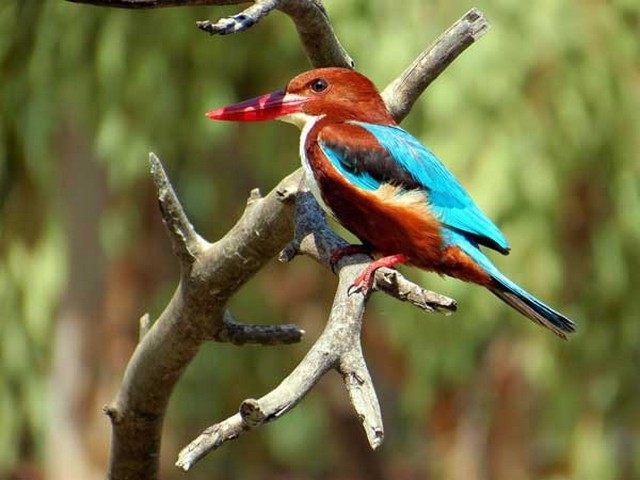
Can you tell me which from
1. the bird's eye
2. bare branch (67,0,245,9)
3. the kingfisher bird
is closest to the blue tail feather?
the kingfisher bird

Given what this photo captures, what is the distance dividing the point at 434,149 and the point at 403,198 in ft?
7.89

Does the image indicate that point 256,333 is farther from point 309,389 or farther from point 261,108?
point 309,389

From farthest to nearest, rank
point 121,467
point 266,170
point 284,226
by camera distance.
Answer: point 266,170
point 121,467
point 284,226

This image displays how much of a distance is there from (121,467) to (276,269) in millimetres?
4288

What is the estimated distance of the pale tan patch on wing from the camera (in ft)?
7.67

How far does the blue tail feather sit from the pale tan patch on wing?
68 millimetres

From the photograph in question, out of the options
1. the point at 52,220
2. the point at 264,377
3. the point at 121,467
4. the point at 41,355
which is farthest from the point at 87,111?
the point at 121,467

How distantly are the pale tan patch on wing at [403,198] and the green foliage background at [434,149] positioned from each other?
2.02 m

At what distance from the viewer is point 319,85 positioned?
2.51 m

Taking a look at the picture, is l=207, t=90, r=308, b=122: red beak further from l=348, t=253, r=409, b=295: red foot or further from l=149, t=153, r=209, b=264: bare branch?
l=348, t=253, r=409, b=295: red foot

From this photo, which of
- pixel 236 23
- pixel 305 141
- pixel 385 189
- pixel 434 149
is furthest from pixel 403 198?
pixel 434 149

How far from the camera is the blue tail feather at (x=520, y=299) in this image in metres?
2.21

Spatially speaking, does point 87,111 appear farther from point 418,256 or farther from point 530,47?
point 418,256

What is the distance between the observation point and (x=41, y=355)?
573cm
